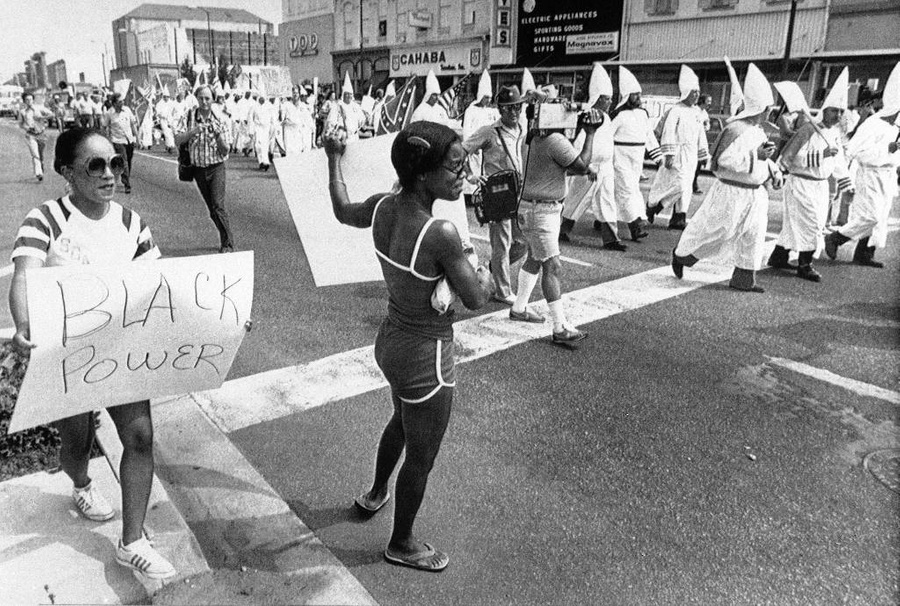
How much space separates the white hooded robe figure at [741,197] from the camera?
23.3 feet

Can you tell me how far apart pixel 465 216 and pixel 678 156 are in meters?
8.06

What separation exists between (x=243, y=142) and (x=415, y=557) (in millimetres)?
22027

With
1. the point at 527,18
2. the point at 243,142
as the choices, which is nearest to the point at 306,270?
Answer: the point at 243,142

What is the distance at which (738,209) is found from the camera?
24.2 ft

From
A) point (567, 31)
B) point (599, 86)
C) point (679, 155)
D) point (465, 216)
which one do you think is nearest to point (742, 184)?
point (599, 86)

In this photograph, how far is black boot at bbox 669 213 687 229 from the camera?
10.8 m

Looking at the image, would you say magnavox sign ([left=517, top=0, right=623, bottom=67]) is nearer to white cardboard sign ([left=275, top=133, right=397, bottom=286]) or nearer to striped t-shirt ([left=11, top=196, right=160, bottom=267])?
white cardboard sign ([left=275, top=133, right=397, bottom=286])

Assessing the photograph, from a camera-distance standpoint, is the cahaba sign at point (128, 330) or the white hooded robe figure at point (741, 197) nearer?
the cahaba sign at point (128, 330)

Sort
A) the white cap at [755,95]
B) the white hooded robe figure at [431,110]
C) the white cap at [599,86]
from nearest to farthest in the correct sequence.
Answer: the white cap at [755,95] → the white cap at [599,86] → the white hooded robe figure at [431,110]

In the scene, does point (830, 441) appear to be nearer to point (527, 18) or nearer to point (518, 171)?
point (518, 171)

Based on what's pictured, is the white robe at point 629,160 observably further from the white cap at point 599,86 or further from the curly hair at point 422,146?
the curly hair at point 422,146

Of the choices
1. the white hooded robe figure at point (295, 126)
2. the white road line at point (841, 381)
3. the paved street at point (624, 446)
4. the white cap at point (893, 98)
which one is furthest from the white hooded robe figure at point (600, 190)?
the white hooded robe figure at point (295, 126)

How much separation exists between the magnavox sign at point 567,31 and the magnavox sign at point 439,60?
11.6 feet

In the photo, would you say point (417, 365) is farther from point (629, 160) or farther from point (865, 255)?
point (629, 160)
